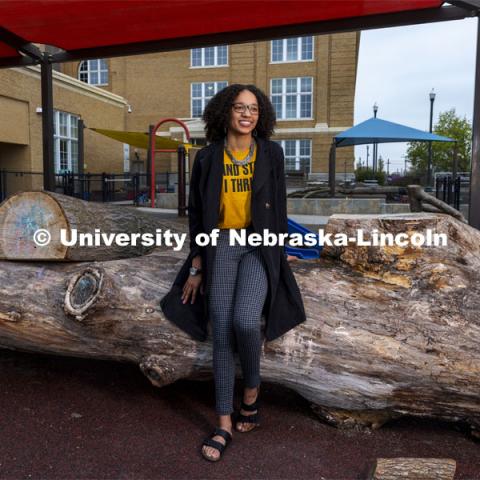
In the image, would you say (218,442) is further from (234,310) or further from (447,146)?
(447,146)

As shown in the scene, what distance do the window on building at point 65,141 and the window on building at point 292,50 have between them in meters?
13.5

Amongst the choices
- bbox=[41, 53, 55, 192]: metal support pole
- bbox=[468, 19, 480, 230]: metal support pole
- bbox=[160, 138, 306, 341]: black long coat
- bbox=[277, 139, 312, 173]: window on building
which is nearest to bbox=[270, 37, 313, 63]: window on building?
bbox=[277, 139, 312, 173]: window on building

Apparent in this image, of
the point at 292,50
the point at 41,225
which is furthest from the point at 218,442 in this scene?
the point at 292,50

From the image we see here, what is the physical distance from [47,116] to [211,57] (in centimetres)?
2716

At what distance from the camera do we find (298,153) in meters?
30.2

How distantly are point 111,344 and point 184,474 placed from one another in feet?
2.98

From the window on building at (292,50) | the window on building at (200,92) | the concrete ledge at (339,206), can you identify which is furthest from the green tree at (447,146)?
the concrete ledge at (339,206)

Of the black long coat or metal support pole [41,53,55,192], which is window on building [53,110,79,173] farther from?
the black long coat

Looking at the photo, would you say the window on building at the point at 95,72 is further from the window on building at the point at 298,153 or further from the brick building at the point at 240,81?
the window on building at the point at 298,153

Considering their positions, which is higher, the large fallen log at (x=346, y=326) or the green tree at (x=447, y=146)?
the green tree at (x=447, y=146)

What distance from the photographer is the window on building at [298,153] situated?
98.4 feet

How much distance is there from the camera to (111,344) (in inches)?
117

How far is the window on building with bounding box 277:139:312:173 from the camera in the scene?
30.0m

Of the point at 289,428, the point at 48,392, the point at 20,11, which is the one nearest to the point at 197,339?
the point at 289,428
